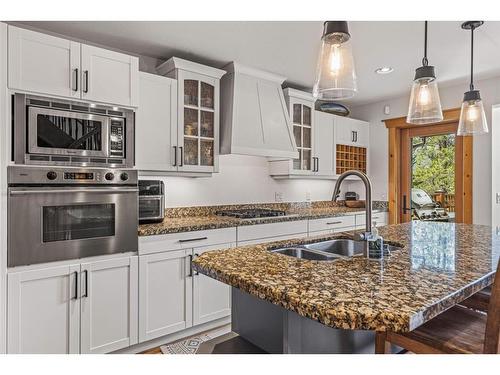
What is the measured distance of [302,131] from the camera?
410cm

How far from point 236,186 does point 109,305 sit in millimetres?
1879

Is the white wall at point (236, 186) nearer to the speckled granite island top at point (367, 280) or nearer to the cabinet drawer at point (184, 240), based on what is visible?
the cabinet drawer at point (184, 240)

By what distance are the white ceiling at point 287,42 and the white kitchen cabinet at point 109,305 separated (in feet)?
5.64

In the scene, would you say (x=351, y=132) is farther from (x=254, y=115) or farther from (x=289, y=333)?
(x=289, y=333)

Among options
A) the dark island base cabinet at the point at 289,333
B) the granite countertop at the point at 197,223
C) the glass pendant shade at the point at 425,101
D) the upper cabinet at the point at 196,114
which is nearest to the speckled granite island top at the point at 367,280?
the dark island base cabinet at the point at 289,333

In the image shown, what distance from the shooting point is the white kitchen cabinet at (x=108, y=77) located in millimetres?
2305

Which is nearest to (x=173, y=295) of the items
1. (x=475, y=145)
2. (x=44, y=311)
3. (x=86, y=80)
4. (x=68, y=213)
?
(x=44, y=311)

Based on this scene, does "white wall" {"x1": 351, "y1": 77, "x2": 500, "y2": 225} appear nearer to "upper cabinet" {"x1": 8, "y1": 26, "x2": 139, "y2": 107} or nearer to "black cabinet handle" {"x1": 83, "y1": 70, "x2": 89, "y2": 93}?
"upper cabinet" {"x1": 8, "y1": 26, "x2": 139, "y2": 107}

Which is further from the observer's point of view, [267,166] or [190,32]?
[267,166]
